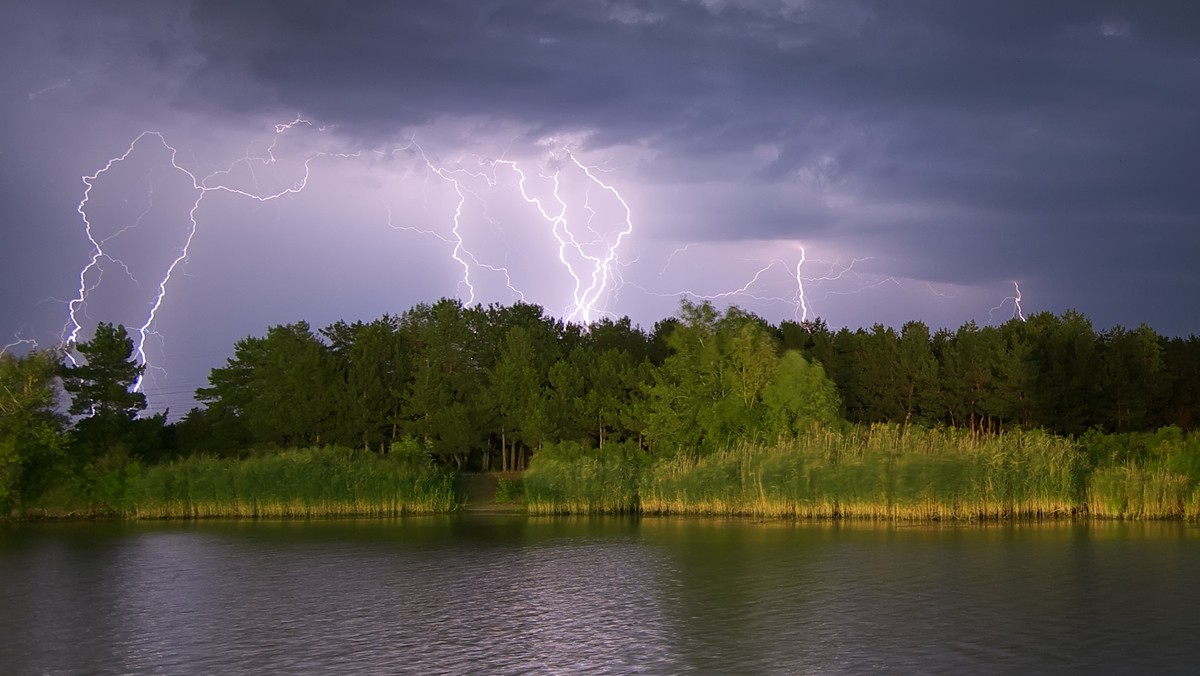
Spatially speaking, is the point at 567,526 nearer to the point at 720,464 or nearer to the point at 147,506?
the point at 720,464

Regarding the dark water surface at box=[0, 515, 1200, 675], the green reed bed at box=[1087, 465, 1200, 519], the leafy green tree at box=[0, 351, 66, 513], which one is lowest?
the dark water surface at box=[0, 515, 1200, 675]

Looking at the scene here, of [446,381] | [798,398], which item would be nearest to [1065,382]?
[798,398]

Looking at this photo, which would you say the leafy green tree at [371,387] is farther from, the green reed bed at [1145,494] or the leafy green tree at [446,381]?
the green reed bed at [1145,494]

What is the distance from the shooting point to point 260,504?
50.4m

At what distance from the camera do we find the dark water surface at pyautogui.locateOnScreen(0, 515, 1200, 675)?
19.2 metres

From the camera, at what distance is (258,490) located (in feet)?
164

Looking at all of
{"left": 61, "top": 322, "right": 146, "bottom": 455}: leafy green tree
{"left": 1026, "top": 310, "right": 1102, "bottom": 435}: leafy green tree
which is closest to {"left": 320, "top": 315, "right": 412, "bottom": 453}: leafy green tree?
{"left": 61, "top": 322, "right": 146, "bottom": 455}: leafy green tree

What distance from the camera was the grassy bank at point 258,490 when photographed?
50.2 m

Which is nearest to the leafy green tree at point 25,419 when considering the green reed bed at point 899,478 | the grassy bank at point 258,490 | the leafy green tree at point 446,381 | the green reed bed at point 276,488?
the grassy bank at point 258,490

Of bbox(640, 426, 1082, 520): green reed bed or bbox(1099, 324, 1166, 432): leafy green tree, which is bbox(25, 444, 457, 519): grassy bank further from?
bbox(1099, 324, 1166, 432): leafy green tree

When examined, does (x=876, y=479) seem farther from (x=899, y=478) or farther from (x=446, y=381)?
(x=446, y=381)

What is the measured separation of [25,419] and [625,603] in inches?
1409

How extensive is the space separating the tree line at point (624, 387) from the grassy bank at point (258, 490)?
3250 mm

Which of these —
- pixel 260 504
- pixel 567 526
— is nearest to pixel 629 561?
pixel 567 526
